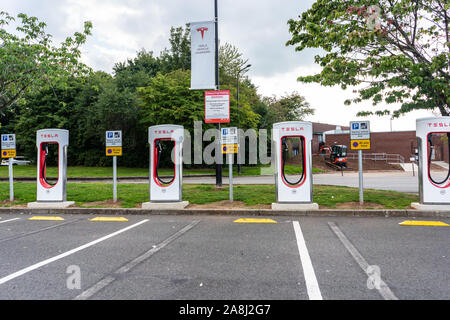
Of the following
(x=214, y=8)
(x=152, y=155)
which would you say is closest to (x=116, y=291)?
(x=152, y=155)

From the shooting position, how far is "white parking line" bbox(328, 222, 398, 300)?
337cm

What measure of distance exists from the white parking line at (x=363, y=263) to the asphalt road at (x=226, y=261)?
0.04 feet

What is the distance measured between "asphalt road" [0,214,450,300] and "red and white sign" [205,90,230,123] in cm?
417

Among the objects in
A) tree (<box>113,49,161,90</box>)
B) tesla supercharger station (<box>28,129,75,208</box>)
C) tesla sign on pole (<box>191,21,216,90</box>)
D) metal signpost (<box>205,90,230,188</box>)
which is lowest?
tesla supercharger station (<box>28,129,75,208</box>)

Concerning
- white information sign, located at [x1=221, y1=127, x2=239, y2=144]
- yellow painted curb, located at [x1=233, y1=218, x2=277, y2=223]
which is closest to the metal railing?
white information sign, located at [x1=221, y1=127, x2=239, y2=144]

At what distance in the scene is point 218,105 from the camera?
10352 mm

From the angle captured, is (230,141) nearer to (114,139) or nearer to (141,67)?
(114,139)

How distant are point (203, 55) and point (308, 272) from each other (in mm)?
8668

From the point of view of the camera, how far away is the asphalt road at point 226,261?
349 cm

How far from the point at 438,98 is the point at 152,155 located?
850cm

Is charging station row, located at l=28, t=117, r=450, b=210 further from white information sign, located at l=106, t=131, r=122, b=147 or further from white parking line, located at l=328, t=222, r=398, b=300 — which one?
white parking line, located at l=328, t=222, r=398, b=300

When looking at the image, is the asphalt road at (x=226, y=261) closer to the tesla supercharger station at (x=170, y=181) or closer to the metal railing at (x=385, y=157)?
the tesla supercharger station at (x=170, y=181)

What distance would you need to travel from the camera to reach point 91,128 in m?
31.0
